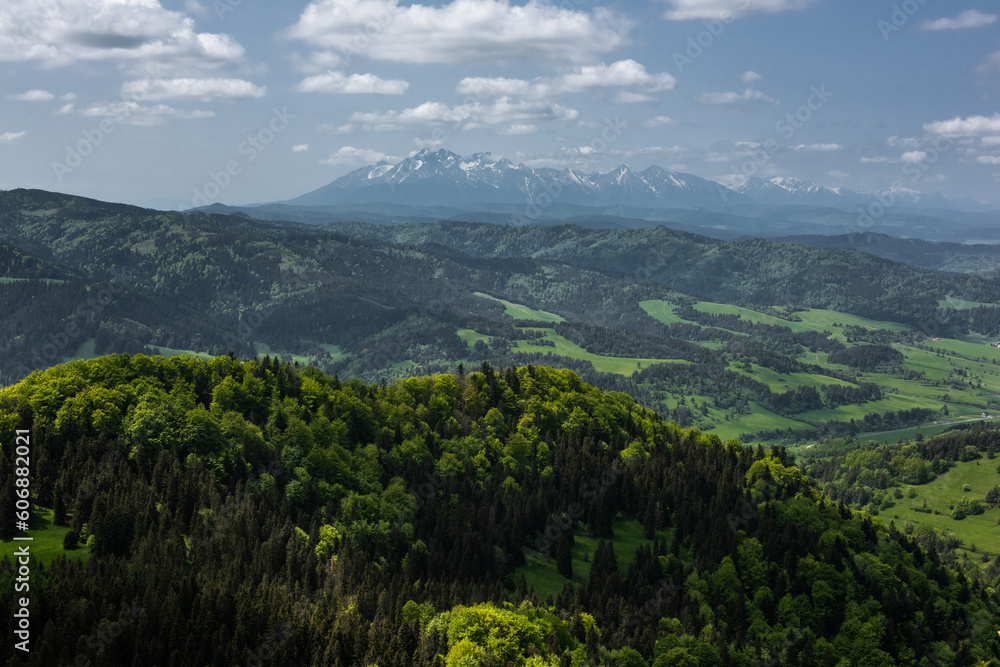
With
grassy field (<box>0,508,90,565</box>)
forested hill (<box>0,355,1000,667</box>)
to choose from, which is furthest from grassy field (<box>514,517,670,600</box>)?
grassy field (<box>0,508,90,565</box>)

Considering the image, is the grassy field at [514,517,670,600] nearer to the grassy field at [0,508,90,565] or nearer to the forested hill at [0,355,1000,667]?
the forested hill at [0,355,1000,667]

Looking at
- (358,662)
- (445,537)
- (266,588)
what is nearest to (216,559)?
(266,588)

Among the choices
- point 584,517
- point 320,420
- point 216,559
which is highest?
point 320,420

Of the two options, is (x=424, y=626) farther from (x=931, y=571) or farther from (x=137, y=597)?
(x=931, y=571)

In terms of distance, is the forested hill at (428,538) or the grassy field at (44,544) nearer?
the forested hill at (428,538)

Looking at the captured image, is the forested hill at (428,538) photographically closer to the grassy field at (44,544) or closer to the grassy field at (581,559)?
the grassy field at (581,559)

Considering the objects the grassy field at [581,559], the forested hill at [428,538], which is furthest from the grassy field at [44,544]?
the grassy field at [581,559]
